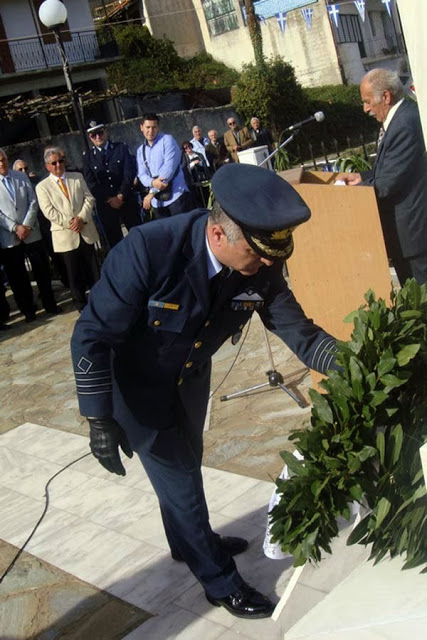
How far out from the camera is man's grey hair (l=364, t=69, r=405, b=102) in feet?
17.6

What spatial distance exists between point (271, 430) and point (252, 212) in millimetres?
2953

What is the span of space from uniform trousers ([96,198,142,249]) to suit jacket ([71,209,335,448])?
7.97 metres

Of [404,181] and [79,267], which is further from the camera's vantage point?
[79,267]

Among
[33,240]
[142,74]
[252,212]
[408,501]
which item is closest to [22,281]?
[33,240]

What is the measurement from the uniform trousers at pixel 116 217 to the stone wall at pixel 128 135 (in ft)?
44.5

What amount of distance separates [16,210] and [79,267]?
1.04 metres

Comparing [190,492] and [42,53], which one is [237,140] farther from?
[42,53]

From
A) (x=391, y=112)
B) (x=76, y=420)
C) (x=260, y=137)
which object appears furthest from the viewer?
(x=260, y=137)

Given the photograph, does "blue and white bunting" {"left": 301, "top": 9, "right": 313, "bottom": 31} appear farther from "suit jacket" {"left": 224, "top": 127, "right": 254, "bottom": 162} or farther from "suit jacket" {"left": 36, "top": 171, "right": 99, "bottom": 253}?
"suit jacket" {"left": 36, "top": 171, "right": 99, "bottom": 253}

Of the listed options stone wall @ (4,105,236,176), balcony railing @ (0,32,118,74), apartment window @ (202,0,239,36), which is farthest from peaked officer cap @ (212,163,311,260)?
apartment window @ (202,0,239,36)

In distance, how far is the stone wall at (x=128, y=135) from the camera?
25.9 meters

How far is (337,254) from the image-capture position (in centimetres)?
492

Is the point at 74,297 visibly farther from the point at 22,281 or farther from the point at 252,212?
the point at 252,212

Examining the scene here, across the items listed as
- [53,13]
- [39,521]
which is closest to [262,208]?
[39,521]
